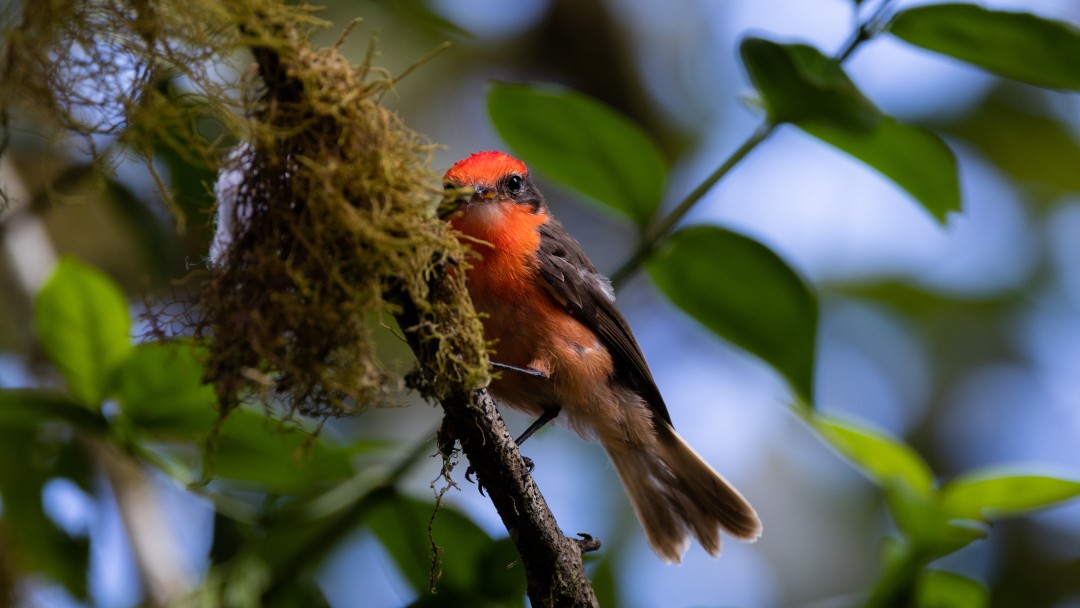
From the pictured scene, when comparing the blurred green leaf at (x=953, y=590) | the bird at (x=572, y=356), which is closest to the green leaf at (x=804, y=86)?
the bird at (x=572, y=356)

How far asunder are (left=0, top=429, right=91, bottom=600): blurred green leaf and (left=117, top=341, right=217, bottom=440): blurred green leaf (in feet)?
1.65

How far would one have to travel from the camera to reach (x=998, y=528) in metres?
7.61

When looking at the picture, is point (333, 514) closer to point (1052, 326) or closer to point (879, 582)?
point (879, 582)

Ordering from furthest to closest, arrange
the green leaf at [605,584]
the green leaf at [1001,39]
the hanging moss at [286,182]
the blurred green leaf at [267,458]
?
the green leaf at [605,584]
the blurred green leaf at [267,458]
the green leaf at [1001,39]
the hanging moss at [286,182]

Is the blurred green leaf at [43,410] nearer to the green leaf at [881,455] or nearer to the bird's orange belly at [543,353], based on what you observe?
the bird's orange belly at [543,353]

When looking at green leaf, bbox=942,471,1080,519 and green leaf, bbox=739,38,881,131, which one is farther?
green leaf, bbox=942,471,1080,519

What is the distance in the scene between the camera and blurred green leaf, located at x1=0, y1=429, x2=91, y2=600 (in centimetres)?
317

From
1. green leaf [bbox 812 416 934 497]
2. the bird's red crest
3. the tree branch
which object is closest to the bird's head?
the bird's red crest

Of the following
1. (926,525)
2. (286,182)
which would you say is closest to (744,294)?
(926,525)

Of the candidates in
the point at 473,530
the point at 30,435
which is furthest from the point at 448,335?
the point at 30,435

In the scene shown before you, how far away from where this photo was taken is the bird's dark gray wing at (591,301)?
11.1 ft

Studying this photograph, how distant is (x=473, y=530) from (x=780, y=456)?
534 centimetres

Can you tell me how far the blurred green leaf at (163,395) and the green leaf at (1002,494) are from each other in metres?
2.13

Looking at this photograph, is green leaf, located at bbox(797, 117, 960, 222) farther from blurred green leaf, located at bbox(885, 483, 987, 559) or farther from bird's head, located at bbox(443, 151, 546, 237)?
bird's head, located at bbox(443, 151, 546, 237)
